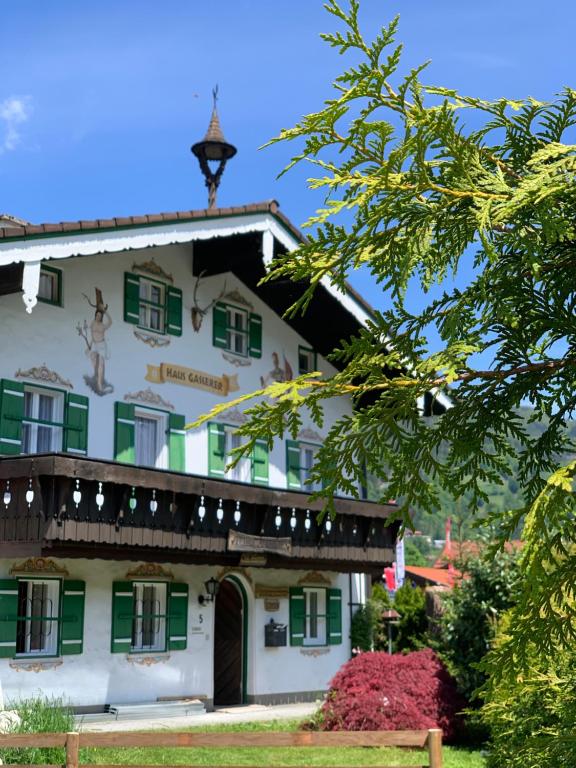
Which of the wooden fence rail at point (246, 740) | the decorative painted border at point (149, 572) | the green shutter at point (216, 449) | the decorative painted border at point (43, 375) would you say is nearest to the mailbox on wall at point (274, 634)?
the decorative painted border at point (149, 572)

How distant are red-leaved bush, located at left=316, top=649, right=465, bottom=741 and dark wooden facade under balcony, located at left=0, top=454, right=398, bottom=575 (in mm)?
2534

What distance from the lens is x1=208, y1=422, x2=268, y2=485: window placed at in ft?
68.9

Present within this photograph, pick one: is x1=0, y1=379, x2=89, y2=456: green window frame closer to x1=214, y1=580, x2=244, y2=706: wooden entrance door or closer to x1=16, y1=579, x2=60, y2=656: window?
x1=16, y1=579, x2=60, y2=656: window

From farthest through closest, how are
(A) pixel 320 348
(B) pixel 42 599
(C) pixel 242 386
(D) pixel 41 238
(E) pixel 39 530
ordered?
1. (A) pixel 320 348
2. (C) pixel 242 386
3. (B) pixel 42 599
4. (D) pixel 41 238
5. (E) pixel 39 530

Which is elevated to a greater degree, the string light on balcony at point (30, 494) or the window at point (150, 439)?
the window at point (150, 439)

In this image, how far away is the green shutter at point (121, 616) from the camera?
18.2 m

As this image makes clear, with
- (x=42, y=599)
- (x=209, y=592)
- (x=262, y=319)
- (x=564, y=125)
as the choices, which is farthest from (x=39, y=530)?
(x=564, y=125)

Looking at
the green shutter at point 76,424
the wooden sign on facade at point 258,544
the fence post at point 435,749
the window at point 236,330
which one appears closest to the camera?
the fence post at point 435,749

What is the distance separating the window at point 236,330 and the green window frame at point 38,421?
4.27 metres

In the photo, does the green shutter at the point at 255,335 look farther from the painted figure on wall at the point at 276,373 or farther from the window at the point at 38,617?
the window at the point at 38,617

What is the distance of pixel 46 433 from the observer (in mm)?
17781

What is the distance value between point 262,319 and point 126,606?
7.61m

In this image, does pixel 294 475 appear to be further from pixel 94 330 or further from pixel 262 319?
pixel 94 330

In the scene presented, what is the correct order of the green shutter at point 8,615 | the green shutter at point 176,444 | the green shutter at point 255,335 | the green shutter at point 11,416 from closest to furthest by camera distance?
the green shutter at point 8,615 → the green shutter at point 11,416 → the green shutter at point 176,444 → the green shutter at point 255,335
